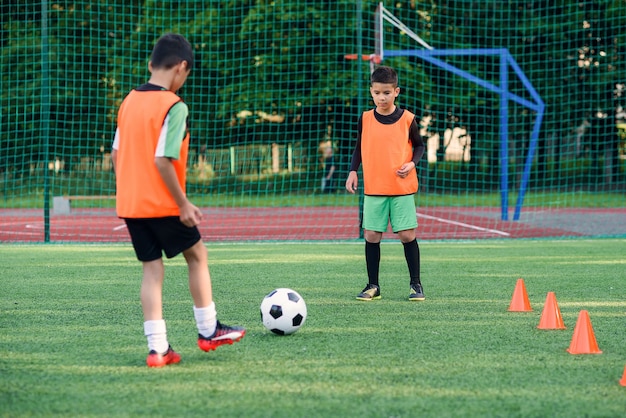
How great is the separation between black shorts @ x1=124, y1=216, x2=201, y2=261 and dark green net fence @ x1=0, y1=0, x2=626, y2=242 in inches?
426

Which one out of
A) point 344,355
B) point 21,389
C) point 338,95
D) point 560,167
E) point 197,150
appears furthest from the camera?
point 560,167

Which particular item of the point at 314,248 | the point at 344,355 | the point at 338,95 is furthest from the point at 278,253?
the point at 338,95

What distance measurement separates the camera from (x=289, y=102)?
78.5 feet

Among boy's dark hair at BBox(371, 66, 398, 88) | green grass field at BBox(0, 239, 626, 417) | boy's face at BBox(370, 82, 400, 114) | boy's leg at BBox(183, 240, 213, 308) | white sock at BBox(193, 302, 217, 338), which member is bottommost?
green grass field at BBox(0, 239, 626, 417)

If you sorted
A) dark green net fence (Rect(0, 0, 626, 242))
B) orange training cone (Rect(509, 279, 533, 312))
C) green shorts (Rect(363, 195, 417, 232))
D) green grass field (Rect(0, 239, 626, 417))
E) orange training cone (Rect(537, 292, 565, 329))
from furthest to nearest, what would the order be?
dark green net fence (Rect(0, 0, 626, 242))
green shorts (Rect(363, 195, 417, 232))
orange training cone (Rect(509, 279, 533, 312))
orange training cone (Rect(537, 292, 565, 329))
green grass field (Rect(0, 239, 626, 417))

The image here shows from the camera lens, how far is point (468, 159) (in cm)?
2475

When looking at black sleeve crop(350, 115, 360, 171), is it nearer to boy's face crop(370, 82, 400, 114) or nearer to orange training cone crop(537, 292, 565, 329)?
boy's face crop(370, 82, 400, 114)

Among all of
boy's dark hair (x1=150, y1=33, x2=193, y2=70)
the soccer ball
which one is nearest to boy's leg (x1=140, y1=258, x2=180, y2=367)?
the soccer ball

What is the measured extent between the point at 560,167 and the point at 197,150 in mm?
10661

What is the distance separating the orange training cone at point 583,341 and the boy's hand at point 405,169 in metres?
2.20

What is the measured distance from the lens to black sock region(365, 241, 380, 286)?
6.30 m

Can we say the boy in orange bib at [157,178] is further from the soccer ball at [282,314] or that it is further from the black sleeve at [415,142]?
the black sleeve at [415,142]

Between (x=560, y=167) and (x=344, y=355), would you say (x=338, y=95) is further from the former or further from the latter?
(x=344, y=355)

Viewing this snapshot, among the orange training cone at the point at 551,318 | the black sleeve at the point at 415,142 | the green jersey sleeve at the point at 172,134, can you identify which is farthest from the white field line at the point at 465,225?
the green jersey sleeve at the point at 172,134
